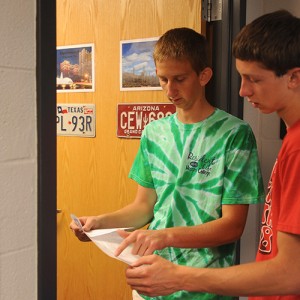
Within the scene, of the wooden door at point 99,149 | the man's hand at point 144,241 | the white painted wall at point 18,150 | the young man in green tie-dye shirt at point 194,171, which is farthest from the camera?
the wooden door at point 99,149

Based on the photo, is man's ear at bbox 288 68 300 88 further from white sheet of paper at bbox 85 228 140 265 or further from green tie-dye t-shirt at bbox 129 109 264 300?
white sheet of paper at bbox 85 228 140 265

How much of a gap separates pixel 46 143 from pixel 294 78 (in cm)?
59

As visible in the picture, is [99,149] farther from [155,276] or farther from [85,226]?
[155,276]

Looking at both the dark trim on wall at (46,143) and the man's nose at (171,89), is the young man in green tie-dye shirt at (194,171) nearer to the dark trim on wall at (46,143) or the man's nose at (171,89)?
the man's nose at (171,89)

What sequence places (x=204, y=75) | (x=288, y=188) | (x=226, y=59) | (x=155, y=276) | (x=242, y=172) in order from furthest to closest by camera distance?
(x=226, y=59)
(x=204, y=75)
(x=242, y=172)
(x=155, y=276)
(x=288, y=188)

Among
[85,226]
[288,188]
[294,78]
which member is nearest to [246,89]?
[294,78]

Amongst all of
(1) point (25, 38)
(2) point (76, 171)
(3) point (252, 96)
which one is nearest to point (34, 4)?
(1) point (25, 38)

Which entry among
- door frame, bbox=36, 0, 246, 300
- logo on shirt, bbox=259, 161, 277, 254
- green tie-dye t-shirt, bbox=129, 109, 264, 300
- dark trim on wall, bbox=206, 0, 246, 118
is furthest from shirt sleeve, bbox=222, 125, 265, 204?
door frame, bbox=36, 0, 246, 300

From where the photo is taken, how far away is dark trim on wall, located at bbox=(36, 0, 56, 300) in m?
1.02

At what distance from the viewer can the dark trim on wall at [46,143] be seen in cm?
102

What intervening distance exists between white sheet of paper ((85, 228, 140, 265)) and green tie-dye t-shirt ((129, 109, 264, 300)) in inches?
9.4

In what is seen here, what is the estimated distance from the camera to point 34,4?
101 centimetres

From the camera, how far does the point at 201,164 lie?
4.88 ft

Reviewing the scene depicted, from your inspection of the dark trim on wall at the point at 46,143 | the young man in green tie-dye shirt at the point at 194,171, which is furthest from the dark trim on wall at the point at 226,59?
the dark trim on wall at the point at 46,143
